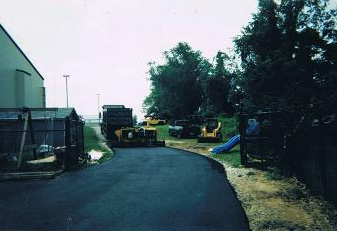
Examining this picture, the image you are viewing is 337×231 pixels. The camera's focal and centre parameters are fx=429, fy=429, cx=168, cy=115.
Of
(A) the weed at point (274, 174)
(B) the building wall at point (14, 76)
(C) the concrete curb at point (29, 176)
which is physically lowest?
(A) the weed at point (274, 174)

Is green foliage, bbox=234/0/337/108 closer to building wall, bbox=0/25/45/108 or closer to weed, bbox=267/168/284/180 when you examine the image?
building wall, bbox=0/25/45/108

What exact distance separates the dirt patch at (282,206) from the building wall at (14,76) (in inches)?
1010

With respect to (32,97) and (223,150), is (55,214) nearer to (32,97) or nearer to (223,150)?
(223,150)

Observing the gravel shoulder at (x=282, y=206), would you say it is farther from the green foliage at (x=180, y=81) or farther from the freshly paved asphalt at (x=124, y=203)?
the green foliage at (x=180, y=81)

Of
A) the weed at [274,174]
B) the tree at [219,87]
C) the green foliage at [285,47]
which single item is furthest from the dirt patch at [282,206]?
the tree at [219,87]

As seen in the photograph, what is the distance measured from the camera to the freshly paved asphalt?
26.1 ft

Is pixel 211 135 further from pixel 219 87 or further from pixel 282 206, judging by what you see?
pixel 219 87

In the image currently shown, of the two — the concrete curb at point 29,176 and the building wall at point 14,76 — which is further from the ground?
the building wall at point 14,76

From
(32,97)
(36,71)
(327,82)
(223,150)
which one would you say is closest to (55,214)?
(223,150)

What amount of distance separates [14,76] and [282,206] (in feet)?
102

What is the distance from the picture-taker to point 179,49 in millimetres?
95438

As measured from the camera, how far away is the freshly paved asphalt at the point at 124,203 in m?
7.95

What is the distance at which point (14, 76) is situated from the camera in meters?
36.0

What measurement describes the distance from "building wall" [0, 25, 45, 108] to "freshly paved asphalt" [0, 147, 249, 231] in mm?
20995
